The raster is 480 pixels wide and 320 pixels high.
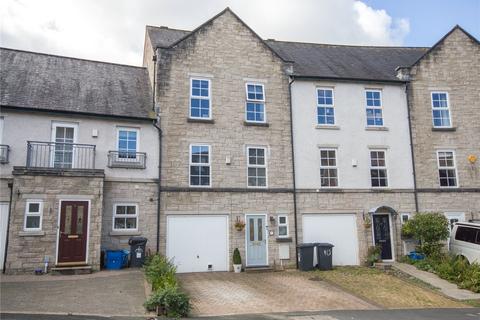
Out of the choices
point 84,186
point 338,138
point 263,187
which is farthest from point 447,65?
point 84,186

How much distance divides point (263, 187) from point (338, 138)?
4.58 meters

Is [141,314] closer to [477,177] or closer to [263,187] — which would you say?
[263,187]

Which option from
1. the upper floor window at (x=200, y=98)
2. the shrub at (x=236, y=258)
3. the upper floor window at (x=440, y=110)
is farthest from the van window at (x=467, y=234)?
the upper floor window at (x=200, y=98)

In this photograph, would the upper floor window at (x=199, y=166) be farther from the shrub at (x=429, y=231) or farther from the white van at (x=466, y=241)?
the white van at (x=466, y=241)

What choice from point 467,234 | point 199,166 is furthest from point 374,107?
point 199,166

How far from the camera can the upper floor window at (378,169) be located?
19.8 metres

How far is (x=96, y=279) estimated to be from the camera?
43.5ft

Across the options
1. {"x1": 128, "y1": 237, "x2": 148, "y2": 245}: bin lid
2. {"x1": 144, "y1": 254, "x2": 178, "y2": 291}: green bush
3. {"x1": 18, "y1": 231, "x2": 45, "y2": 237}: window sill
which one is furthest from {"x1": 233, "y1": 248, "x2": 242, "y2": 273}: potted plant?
{"x1": 18, "y1": 231, "x2": 45, "y2": 237}: window sill

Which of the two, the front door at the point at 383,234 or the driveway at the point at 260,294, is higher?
the front door at the point at 383,234

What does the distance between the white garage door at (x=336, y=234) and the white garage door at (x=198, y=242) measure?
391 centimetres

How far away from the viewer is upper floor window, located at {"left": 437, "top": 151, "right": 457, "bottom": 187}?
66.5ft

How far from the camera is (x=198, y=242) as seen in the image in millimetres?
17297

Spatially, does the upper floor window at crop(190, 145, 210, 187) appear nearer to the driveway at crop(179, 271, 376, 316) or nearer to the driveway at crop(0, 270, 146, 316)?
the driveway at crop(179, 271, 376, 316)

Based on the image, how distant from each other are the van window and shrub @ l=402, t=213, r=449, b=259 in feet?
1.58
